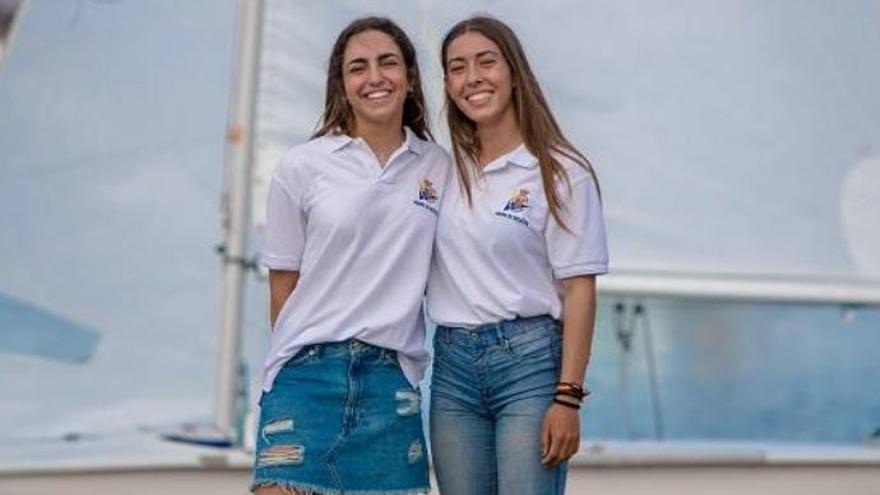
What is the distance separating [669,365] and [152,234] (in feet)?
5.12

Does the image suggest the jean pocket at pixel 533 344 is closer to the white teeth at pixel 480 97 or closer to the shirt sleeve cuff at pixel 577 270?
the shirt sleeve cuff at pixel 577 270

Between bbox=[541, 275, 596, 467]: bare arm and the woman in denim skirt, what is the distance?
0.66 feet

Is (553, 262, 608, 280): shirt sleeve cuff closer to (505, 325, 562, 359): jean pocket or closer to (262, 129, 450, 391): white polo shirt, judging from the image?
(505, 325, 562, 359): jean pocket

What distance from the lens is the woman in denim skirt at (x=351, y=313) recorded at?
2426mm

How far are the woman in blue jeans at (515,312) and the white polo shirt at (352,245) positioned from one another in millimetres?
44

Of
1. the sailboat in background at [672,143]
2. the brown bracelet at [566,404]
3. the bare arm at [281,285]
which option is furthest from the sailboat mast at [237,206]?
the brown bracelet at [566,404]

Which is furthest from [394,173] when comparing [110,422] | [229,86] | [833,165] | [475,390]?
[229,86]

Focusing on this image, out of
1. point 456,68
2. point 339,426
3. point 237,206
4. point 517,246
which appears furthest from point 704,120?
point 339,426

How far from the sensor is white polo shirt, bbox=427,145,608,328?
2.43 m

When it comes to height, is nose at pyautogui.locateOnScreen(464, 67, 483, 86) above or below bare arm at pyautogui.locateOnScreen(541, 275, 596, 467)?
above

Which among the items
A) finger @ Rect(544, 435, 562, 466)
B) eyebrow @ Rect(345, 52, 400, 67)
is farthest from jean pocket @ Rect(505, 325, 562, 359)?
eyebrow @ Rect(345, 52, 400, 67)

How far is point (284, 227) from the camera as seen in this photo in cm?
250

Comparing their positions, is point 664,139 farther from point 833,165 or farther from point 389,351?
point 389,351

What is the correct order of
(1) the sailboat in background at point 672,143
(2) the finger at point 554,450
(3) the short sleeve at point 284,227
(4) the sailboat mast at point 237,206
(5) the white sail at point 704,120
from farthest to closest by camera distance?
1. (5) the white sail at point 704,120
2. (1) the sailboat in background at point 672,143
3. (4) the sailboat mast at point 237,206
4. (3) the short sleeve at point 284,227
5. (2) the finger at point 554,450
